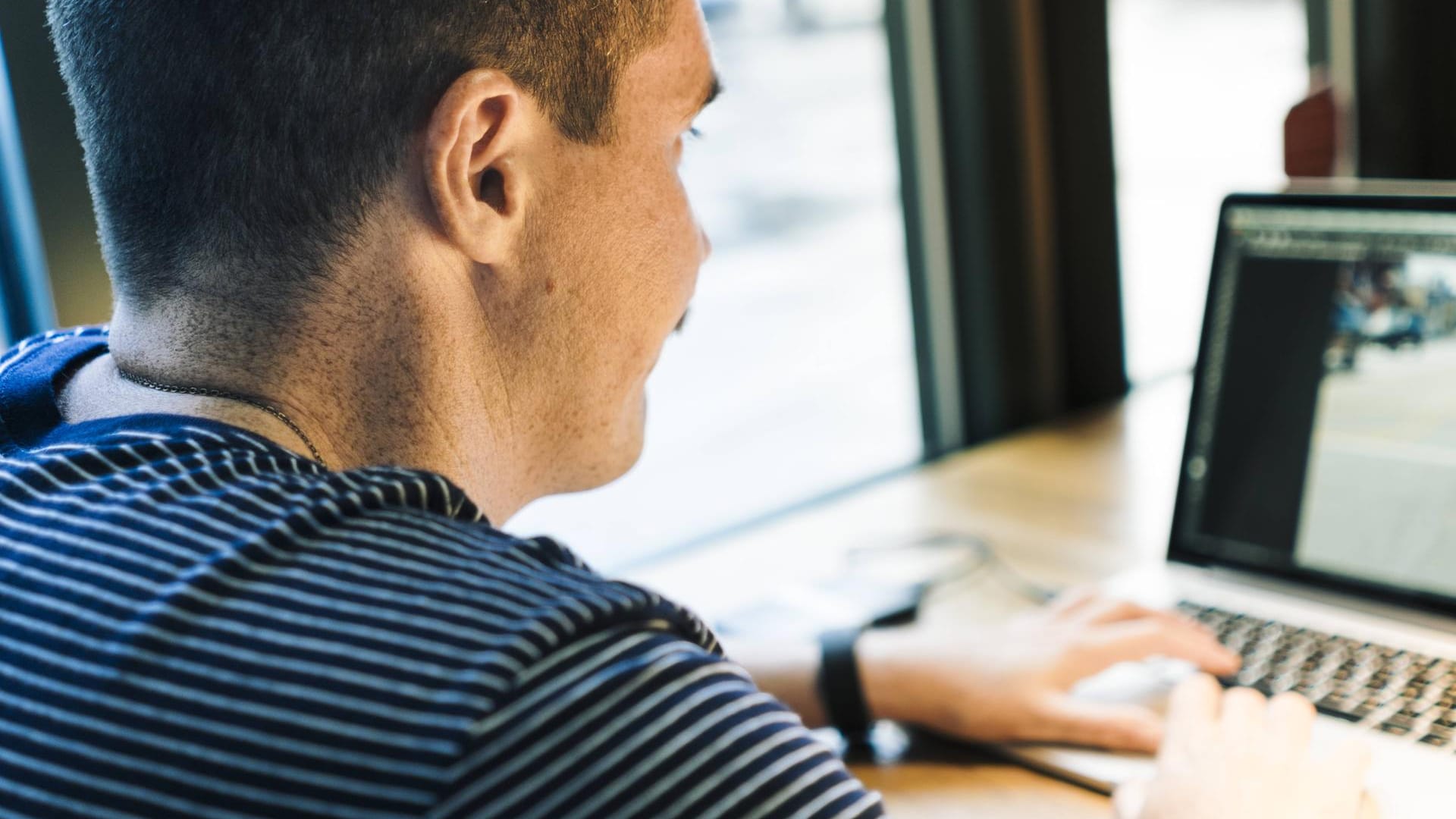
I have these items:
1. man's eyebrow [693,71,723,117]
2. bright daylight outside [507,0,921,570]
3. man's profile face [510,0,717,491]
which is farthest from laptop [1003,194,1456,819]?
bright daylight outside [507,0,921,570]

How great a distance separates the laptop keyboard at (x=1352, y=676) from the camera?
2.71ft

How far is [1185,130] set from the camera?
8.30ft

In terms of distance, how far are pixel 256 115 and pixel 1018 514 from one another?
37.9 inches

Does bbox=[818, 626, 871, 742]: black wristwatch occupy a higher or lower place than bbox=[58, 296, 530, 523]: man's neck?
lower

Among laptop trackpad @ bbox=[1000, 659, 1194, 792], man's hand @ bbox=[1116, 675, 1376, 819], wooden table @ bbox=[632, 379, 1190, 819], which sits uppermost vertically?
man's hand @ bbox=[1116, 675, 1376, 819]

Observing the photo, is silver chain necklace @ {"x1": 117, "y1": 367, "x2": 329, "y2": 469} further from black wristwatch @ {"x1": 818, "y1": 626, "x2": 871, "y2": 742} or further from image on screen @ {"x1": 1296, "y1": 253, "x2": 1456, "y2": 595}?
image on screen @ {"x1": 1296, "y1": 253, "x2": 1456, "y2": 595}

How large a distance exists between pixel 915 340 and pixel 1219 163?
128cm

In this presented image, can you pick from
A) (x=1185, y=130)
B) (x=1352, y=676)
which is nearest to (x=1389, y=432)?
(x=1352, y=676)

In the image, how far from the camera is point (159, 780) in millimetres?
469

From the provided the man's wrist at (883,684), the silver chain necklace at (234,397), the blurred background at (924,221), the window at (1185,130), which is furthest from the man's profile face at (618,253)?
the window at (1185,130)

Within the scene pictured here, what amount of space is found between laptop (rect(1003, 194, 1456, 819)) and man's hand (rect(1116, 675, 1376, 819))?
3.1 inches

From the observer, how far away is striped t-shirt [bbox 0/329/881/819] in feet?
1.50

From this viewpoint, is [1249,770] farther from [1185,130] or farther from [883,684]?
[1185,130]

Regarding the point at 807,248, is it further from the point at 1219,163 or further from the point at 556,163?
the point at 556,163
